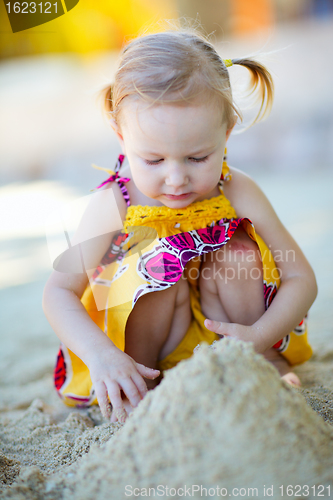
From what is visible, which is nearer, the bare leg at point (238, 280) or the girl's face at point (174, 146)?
the girl's face at point (174, 146)

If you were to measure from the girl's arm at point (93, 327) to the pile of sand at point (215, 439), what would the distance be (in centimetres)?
18

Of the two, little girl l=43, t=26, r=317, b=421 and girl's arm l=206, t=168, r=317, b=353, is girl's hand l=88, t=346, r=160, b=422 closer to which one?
little girl l=43, t=26, r=317, b=421

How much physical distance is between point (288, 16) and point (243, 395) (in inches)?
265

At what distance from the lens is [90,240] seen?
105 cm

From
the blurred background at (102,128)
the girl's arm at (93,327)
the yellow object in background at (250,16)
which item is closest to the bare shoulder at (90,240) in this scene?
the girl's arm at (93,327)

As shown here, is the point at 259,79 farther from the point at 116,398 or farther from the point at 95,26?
the point at 95,26

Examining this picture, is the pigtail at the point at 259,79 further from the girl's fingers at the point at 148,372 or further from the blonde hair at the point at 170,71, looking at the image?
the girl's fingers at the point at 148,372

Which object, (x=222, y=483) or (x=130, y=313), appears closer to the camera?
(x=222, y=483)

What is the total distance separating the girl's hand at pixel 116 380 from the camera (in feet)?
2.61

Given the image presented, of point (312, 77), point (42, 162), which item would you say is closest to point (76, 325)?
point (42, 162)

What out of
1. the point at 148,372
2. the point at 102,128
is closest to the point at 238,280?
the point at 148,372

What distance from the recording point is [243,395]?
1.83ft

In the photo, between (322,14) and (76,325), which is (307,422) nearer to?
(76,325)

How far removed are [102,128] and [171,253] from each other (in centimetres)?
508
